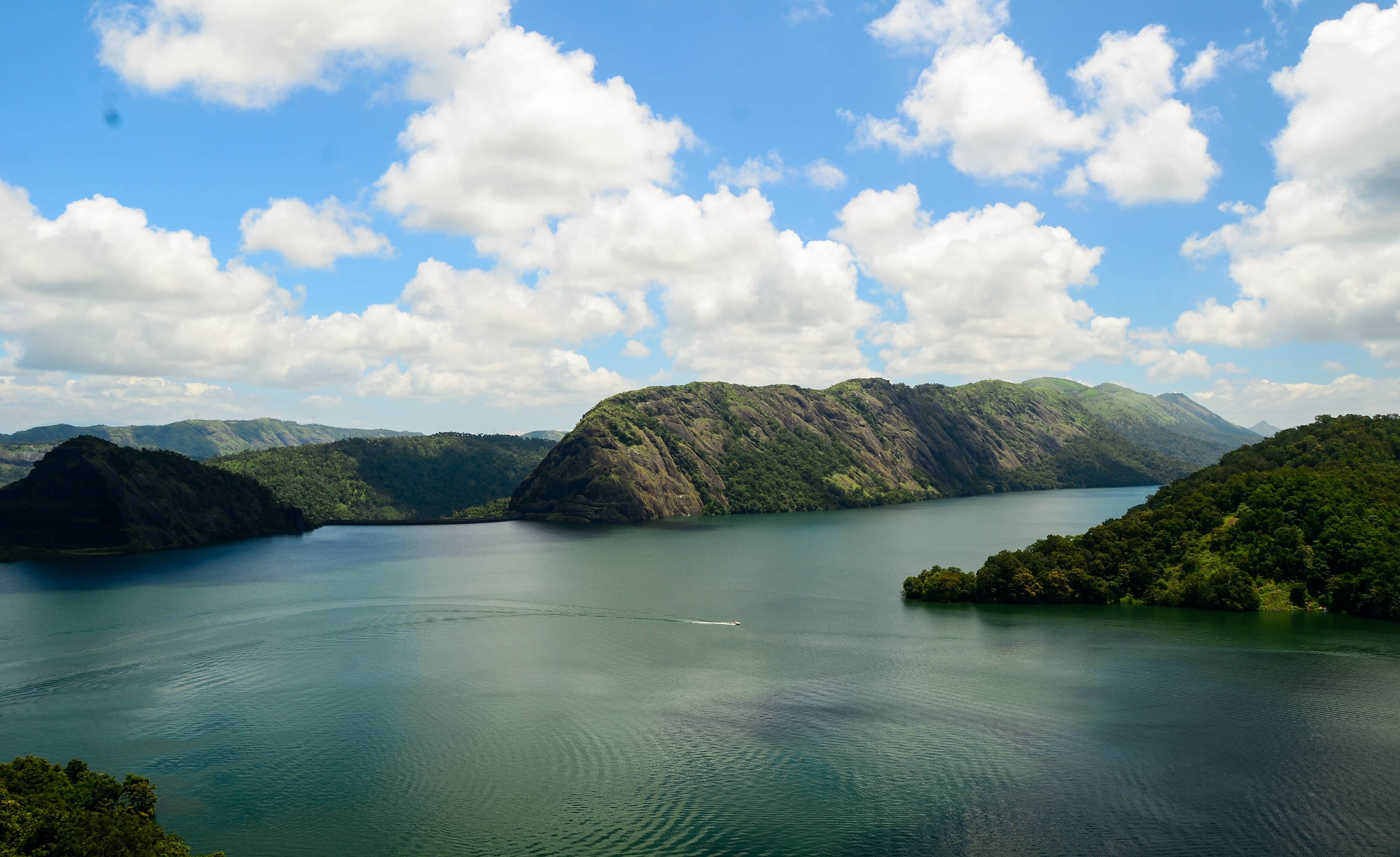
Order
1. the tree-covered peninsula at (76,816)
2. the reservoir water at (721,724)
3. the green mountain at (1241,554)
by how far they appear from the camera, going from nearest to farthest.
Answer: the tree-covered peninsula at (76,816)
the reservoir water at (721,724)
the green mountain at (1241,554)

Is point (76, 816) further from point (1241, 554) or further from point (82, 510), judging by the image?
point (82, 510)

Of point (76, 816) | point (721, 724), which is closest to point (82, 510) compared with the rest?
point (76, 816)

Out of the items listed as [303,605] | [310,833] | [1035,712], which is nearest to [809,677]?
[1035,712]

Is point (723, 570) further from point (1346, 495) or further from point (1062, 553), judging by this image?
point (1346, 495)

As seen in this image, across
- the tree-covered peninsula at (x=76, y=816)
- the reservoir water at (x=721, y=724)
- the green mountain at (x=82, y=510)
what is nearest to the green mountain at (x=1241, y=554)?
the reservoir water at (x=721, y=724)

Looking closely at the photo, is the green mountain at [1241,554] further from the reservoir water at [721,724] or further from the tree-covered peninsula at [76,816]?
the tree-covered peninsula at [76,816]

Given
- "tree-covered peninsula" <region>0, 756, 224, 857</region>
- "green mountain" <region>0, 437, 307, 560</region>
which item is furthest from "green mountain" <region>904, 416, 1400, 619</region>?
"green mountain" <region>0, 437, 307, 560</region>
